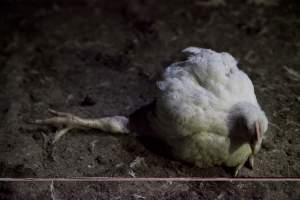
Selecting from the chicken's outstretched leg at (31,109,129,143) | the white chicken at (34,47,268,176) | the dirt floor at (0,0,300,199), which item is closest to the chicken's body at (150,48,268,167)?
the white chicken at (34,47,268,176)

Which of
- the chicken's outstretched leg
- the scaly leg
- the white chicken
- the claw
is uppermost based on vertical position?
the white chicken

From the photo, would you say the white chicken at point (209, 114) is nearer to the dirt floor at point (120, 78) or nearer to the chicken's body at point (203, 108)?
the chicken's body at point (203, 108)

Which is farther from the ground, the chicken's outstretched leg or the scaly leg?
the scaly leg

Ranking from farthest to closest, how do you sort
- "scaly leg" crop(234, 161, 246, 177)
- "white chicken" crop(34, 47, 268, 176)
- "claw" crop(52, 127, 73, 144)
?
1. "claw" crop(52, 127, 73, 144)
2. "scaly leg" crop(234, 161, 246, 177)
3. "white chicken" crop(34, 47, 268, 176)

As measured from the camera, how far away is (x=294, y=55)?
2725mm

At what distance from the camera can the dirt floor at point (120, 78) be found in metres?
2.00

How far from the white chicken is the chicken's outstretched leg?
222 millimetres

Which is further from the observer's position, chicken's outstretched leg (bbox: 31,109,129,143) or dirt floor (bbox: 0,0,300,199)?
chicken's outstretched leg (bbox: 31,109,129,143)

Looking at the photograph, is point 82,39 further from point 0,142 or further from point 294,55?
point 294,55

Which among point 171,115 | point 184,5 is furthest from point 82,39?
point 171,115

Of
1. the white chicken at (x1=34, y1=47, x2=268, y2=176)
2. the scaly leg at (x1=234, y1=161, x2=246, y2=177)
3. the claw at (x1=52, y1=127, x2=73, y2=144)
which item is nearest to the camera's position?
the white chicken at (x1=34, y1=47, x2=268, y2=176)

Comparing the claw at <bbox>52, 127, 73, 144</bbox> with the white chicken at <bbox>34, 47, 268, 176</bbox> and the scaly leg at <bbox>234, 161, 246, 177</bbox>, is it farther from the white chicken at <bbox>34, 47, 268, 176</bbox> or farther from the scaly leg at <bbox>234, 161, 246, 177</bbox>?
the scaly leg at <bbox>234, 161, 246, 177</bbox>

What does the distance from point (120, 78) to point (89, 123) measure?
0.48 meters

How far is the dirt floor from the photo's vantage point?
6.55 ft
